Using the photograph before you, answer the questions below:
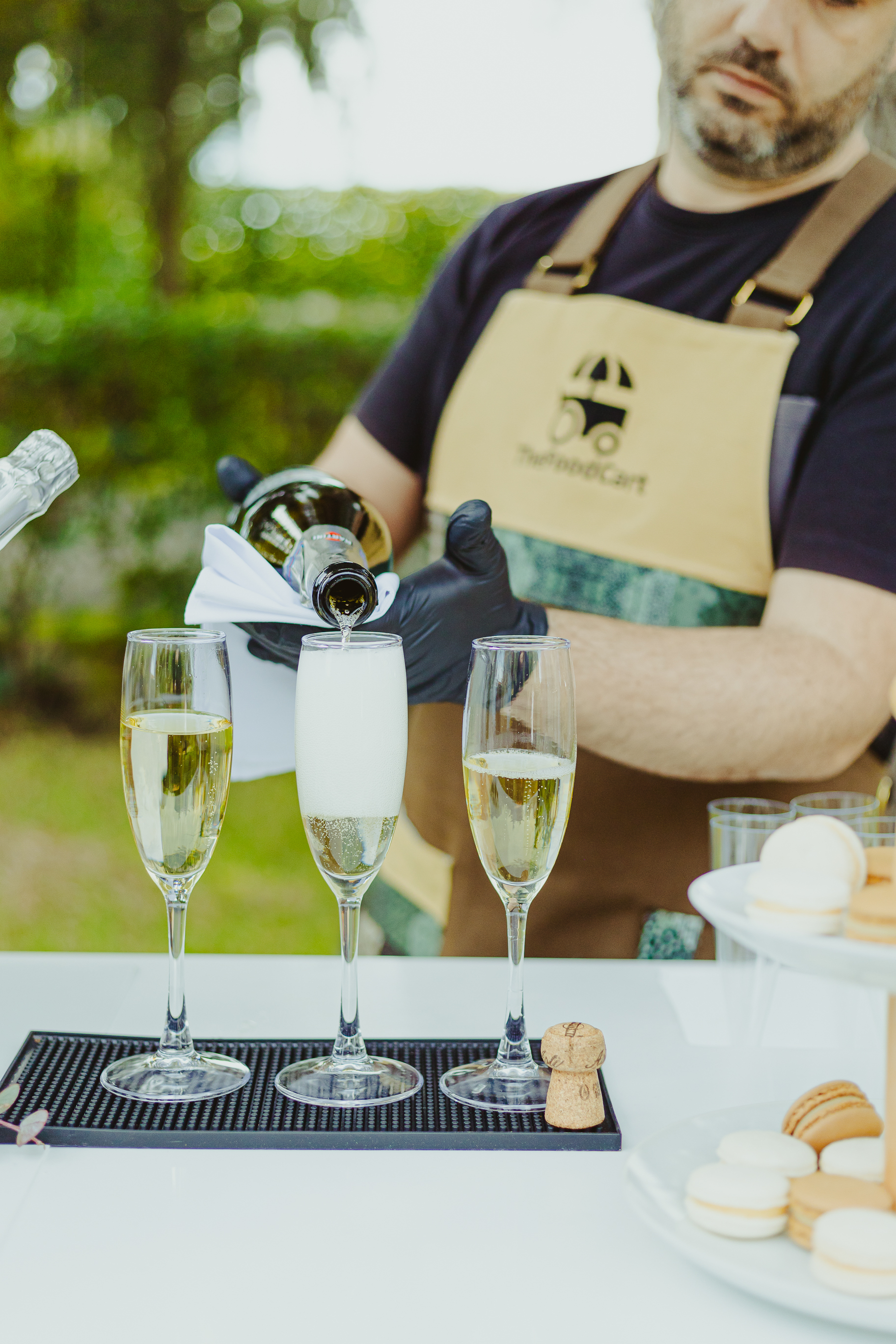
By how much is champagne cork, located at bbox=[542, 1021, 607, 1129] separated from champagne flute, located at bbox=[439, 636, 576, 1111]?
0.03 meters

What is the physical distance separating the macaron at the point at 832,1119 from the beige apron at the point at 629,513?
854mm

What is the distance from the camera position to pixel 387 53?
553cm

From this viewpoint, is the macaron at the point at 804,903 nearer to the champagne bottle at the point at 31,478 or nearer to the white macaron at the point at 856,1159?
the white macaron at the point at 856,1159

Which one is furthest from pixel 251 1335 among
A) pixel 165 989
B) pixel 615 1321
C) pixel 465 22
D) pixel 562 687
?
pixel 465 22

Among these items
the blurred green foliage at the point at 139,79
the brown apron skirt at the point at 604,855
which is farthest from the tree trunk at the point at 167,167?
the brown apron skirt at the point at 604,855

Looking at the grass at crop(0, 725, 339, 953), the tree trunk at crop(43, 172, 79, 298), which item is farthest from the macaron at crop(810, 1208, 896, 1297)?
the tree trunk at crop(43, 172, 79, 298)

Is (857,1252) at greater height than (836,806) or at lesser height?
lesser

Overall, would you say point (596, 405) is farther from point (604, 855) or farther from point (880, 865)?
point (880, 865)

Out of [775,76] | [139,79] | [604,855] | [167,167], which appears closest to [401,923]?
[604,855]

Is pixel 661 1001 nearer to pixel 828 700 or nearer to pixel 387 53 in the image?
pixel 828 700

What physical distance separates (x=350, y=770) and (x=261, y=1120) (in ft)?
0.72

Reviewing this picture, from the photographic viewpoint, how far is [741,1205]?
2.09ft

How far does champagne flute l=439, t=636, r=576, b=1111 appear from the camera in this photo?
853 millimetres

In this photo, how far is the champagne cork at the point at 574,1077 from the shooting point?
2.72 ft
